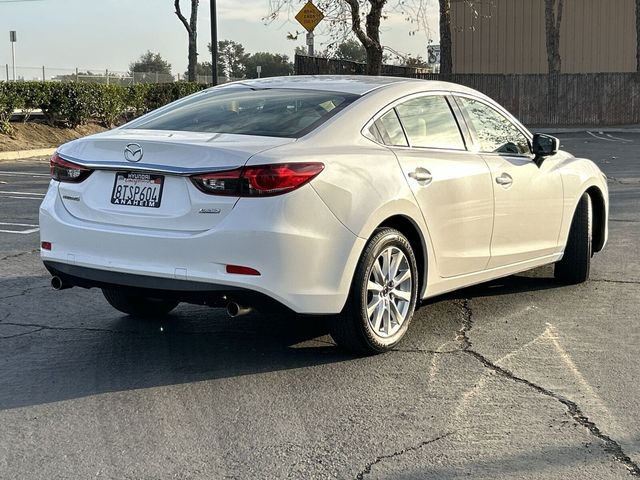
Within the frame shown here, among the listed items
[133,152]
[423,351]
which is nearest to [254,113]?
[133,152]

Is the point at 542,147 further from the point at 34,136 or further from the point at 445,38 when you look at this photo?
the point at 445,38

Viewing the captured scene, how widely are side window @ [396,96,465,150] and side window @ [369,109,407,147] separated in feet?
0.23

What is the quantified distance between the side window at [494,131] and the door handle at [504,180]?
0.20 m

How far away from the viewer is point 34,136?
77.0 feet

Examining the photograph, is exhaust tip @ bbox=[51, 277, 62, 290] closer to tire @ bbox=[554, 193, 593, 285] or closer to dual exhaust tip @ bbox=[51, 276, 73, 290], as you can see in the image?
dual exhaust tip @ bbox=[51, 276, 73, 290]

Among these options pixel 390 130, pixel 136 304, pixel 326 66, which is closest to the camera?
pixel 390 130

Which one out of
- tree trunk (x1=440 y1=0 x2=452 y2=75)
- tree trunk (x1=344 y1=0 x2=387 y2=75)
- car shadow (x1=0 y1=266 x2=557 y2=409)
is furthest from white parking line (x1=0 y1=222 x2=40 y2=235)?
tree trunk (x1=440 y1=0 x2=452 y2=75)

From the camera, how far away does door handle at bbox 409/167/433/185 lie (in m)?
5.84

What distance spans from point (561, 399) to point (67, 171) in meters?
2.98

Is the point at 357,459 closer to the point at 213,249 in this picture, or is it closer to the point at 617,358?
the point at 213,249

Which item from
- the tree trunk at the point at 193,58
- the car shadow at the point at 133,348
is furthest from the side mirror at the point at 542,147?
the tree trunk at the point at 193,58

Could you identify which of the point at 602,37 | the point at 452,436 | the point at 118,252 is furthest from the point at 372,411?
the point at 602,37

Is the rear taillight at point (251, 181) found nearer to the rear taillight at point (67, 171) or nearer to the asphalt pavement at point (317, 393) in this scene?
the rear taillight at point (67, 171)

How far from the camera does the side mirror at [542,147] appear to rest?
23.6 ft
